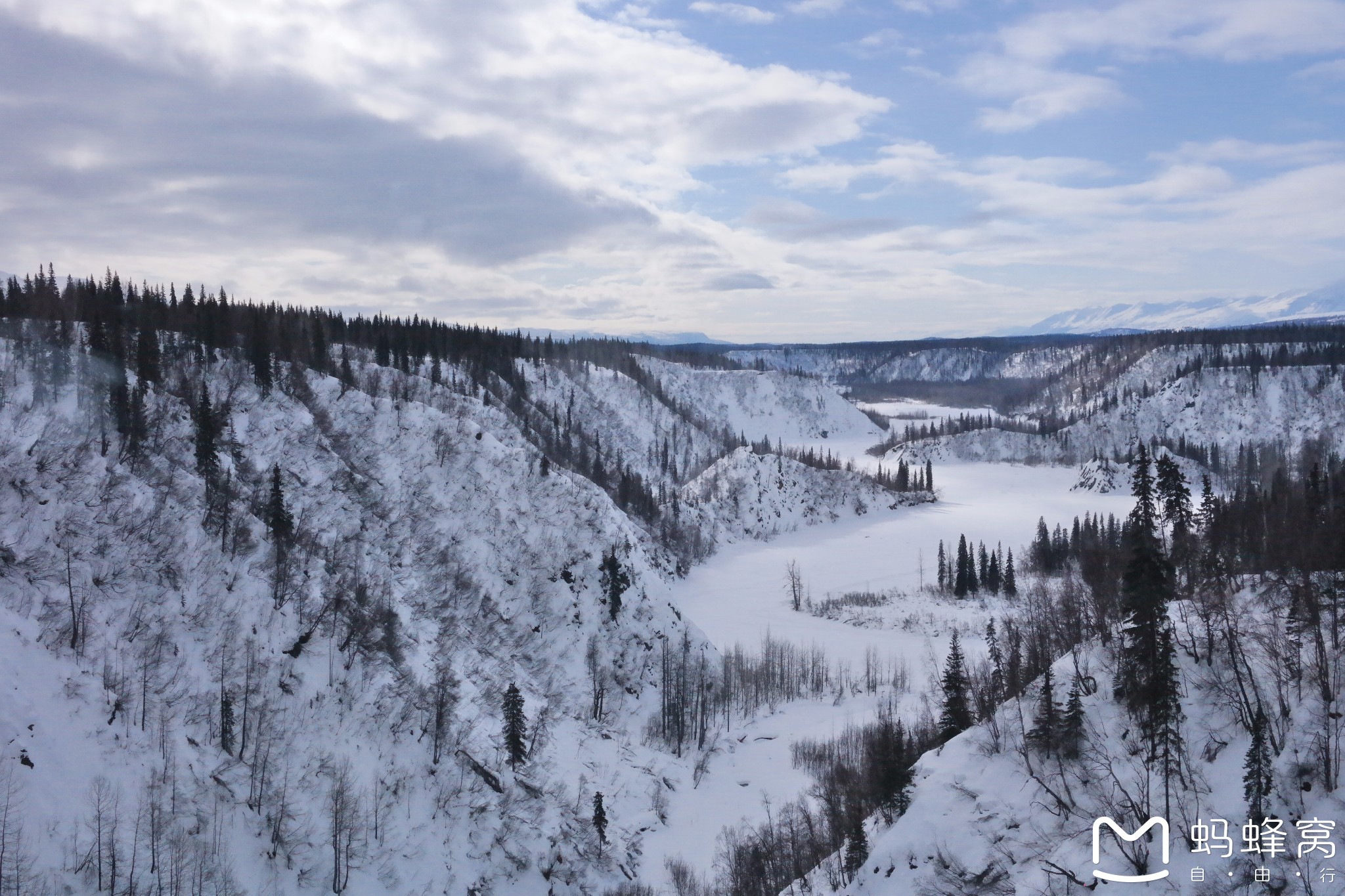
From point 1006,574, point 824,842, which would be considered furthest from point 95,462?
point 1006,574

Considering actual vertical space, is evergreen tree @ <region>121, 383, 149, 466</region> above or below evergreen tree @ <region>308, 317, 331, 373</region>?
below

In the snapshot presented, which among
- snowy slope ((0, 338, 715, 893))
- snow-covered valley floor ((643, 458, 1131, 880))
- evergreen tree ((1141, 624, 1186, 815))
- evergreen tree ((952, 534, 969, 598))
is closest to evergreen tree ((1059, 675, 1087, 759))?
evergreen tree ((1141, 624, 1186, 815))

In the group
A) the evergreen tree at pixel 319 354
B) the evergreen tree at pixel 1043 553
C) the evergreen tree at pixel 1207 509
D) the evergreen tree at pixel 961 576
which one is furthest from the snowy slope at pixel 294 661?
the evergreen tree at pixel 1043 553

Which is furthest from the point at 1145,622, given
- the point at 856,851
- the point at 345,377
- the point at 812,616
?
the point at 345,377

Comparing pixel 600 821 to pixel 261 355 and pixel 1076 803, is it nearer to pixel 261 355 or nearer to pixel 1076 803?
pixel 1076 803

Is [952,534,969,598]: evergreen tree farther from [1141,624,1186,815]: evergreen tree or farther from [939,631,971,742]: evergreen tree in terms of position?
[1141,624,1186,815]: evergreen tree

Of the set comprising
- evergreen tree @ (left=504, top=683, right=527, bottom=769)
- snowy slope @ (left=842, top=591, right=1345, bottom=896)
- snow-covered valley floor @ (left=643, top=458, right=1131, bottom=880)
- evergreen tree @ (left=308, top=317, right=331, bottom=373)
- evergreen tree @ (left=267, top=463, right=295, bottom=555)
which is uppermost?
evergreen tree @ (left=308, top=317, right=331, bottom=373)

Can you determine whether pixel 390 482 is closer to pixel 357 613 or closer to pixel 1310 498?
pixel 357 613
